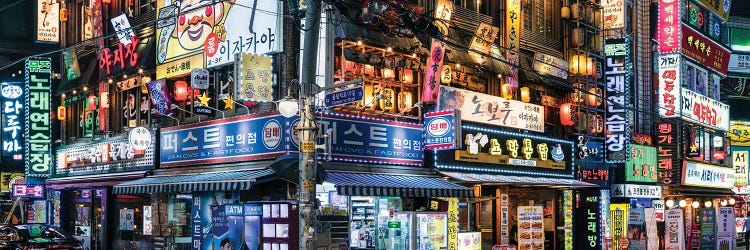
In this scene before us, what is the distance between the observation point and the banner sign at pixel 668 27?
38750mm

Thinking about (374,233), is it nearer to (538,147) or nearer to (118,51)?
(538,147)

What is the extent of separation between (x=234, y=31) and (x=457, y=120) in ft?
22.7

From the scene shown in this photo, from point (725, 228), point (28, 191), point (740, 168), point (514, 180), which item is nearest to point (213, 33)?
point (514, 180)

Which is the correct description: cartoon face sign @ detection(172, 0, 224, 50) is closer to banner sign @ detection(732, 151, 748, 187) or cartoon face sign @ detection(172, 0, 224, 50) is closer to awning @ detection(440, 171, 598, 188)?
awning @ detection(440, 171, 598, 188)

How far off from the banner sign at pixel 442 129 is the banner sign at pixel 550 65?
718 cm

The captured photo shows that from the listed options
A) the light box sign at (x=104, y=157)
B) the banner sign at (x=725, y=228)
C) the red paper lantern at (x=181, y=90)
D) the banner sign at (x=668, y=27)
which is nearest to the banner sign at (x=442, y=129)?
the red paper lantern at (x=181, y=90)

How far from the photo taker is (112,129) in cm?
3281

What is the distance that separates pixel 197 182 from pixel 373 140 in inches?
196

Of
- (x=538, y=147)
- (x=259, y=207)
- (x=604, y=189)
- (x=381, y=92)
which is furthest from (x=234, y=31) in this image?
(x=604, y=189)

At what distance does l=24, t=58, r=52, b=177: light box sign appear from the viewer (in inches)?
1350

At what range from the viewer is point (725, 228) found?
115 feet

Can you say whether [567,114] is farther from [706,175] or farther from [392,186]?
[706,175]

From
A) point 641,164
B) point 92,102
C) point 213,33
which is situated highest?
point 213,33

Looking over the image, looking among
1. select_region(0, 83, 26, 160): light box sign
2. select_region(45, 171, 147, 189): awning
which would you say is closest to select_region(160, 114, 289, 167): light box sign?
select_region(45, 171, 147, 189): awning
